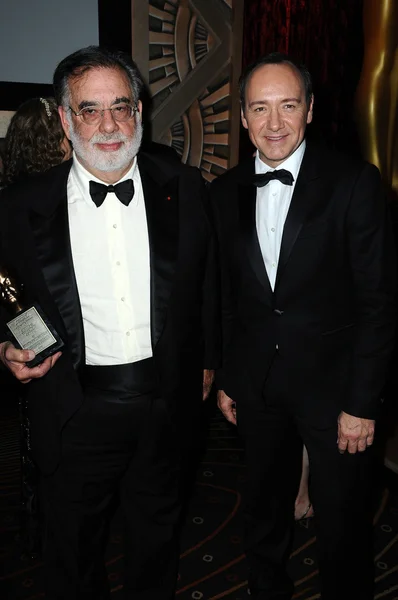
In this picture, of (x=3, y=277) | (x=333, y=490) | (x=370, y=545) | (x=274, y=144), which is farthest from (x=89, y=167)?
(x=370, y=545)

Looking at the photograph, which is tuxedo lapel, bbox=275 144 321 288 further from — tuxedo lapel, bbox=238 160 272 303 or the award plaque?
the award plaque

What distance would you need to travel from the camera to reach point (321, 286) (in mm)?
1704

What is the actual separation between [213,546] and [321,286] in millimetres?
1360

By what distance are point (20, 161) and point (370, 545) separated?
173 cm

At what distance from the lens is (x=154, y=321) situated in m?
1.69

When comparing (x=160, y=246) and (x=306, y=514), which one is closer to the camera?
(x=160, y=246)

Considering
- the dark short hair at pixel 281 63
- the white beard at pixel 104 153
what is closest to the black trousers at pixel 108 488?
the white beard at pixel 104 153

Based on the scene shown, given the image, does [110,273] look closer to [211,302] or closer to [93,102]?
[211,302]

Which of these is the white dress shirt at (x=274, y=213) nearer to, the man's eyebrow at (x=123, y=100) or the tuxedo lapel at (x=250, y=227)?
the tuxedo lapel at (x=250, y=227)

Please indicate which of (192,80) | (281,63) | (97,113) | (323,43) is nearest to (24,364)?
(97,113)

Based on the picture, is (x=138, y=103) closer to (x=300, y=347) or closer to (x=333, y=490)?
(x=300, y=347)

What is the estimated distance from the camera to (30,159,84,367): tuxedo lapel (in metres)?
1.63

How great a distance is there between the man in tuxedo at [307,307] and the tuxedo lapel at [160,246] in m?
0.20

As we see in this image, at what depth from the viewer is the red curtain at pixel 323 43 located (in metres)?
3.89
